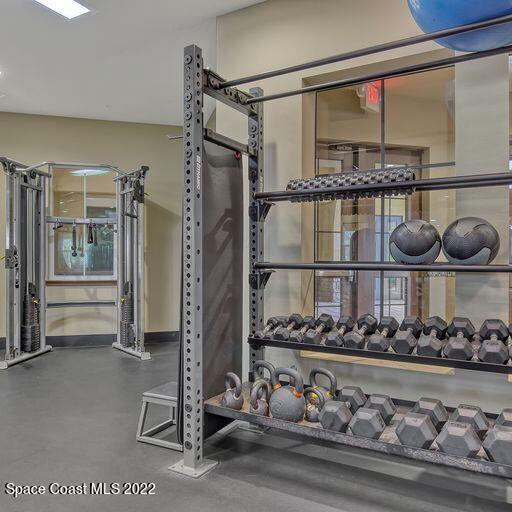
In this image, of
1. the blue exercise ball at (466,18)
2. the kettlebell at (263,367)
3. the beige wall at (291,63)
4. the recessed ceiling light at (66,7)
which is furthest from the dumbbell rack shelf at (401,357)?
the recessed ceiling light at (66,7)

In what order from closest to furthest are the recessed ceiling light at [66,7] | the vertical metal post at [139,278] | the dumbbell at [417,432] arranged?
the dumbbell at [417,432]
the recessed ceiling light at [66,7]
the vertical metal post at [139,278]

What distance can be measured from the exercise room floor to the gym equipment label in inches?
1.3

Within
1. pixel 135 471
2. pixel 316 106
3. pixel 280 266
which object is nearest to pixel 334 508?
pixel 135 471

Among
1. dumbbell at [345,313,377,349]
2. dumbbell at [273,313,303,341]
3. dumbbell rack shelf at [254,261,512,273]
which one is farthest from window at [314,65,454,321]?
dumbbell rack shelf at [254,261,512,273]

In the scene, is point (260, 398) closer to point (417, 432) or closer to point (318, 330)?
point (318, 330)

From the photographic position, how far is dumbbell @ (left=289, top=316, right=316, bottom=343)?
91.5 inches

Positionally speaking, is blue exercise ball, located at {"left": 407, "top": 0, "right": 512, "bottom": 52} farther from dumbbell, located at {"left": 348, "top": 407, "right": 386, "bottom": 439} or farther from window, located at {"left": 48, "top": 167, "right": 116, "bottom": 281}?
window, located at {"left": 48, "top": 167, "right": 116, "bottom": 281}

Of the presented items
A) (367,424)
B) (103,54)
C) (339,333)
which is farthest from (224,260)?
(103,54)

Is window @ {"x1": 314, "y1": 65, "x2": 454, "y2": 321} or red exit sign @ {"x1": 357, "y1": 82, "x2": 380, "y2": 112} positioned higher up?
red exit sign @ {"x1": 357, "y1": 82, "x2": 380, "y2": 112}

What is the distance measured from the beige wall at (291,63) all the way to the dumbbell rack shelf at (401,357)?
0.58m

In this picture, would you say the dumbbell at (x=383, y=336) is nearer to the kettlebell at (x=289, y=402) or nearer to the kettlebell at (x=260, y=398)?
the kettlebell at (x=289, y=402)

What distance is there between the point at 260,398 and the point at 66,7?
9.79 ft

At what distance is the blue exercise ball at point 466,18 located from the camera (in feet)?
4.71

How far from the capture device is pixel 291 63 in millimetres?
2951
